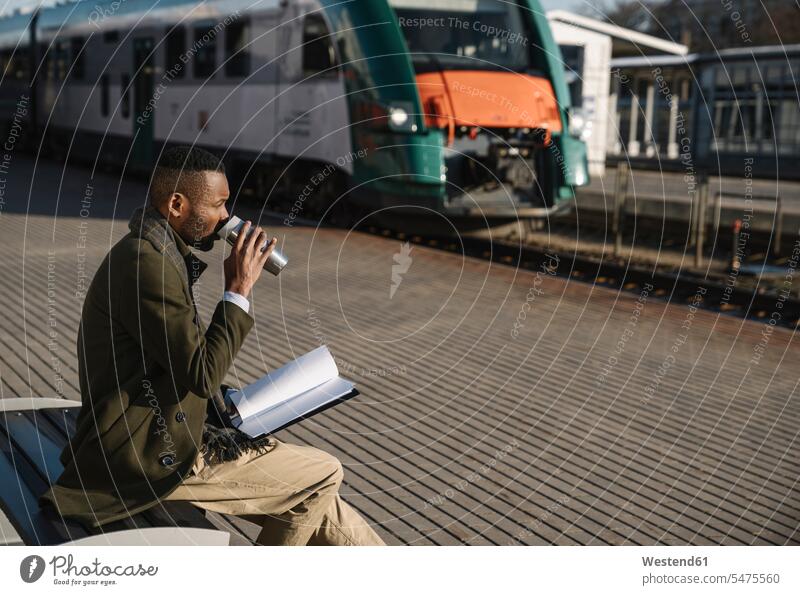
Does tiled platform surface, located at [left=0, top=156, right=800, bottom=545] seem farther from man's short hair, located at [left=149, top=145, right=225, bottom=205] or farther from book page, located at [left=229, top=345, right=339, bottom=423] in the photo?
man's short hair, located at [left=149, top=145, right=225, bottom=205]

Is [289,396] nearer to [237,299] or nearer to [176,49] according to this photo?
[237,299]

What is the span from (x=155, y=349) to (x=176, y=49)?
16.7 metres

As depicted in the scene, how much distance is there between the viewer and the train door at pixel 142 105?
1995 cm

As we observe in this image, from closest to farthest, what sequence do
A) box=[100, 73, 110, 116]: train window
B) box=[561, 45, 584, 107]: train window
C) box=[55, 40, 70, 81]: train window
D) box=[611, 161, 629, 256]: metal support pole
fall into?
1. box=[611, 161, 629, 256]: metal support pole
2. box=[100, 73, 110, 116]: train window
3. box=[561, 45, 584, 107]: train window
4. box=[55, 40, 70, 81]: train window

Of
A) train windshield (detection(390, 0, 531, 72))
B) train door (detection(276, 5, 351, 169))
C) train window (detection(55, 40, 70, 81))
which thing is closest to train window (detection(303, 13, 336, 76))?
train door (detection(276, 5, 351, 169))

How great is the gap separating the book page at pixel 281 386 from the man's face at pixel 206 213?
52 cm

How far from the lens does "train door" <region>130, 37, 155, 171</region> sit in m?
Answer: 20.0

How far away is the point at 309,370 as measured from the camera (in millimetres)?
3662

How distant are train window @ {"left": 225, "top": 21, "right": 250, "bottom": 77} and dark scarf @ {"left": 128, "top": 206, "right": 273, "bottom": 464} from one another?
44.3ft

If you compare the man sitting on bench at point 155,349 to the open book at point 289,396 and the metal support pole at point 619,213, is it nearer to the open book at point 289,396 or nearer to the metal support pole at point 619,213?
the open book at point 289,396

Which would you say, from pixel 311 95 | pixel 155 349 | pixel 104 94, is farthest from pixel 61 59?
pixel 155 349

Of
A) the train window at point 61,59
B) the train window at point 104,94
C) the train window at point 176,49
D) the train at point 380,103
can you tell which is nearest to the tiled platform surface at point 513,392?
the train at point 380,103
